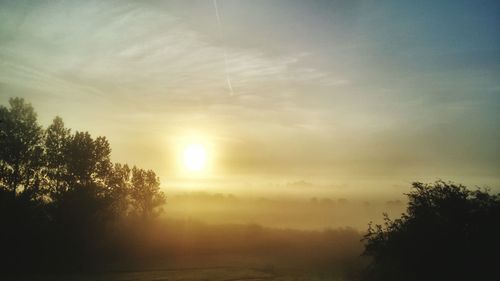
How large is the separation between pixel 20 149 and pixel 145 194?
34.7 meters

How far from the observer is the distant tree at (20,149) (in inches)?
1721

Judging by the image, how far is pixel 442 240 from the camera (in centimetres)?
3045

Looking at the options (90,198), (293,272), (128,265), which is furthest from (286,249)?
(90,198)

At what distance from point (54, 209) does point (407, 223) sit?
51.7 metres

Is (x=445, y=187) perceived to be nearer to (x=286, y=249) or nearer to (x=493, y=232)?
(x=493, y=232)

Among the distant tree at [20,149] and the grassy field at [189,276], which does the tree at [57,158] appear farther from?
the grassy field at [189,276]

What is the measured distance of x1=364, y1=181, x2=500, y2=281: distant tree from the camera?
93.5 ft

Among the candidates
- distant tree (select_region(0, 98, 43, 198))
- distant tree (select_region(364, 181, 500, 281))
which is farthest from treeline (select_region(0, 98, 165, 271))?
distant tree (select_region(364, 181, 500, 281))

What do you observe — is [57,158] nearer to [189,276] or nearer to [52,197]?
[52,197]

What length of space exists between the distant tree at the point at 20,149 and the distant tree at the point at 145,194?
2790 centimetres

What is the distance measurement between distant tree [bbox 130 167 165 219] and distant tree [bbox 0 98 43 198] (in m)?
27.9

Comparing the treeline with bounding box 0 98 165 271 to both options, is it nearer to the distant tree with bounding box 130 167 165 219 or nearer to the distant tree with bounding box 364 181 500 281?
the distant tree with bounding box 130 167 165 219

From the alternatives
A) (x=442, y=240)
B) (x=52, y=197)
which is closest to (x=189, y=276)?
(x=52, y=197)

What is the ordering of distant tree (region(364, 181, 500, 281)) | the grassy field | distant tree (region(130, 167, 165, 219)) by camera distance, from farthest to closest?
distant tree (region(130, 167, 165, 219))
the grassy field
distant tree (region(364, 181, 500, 281))
